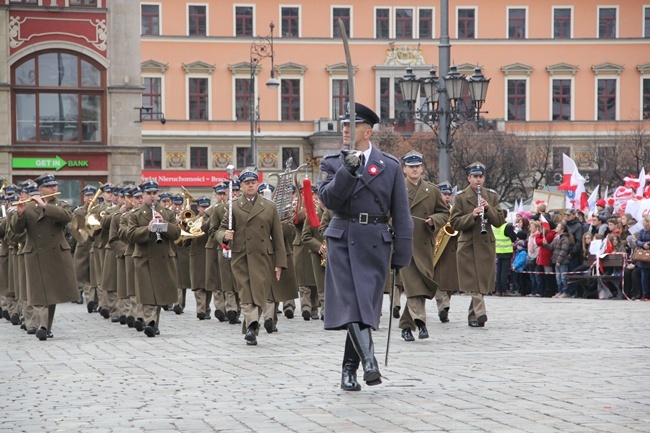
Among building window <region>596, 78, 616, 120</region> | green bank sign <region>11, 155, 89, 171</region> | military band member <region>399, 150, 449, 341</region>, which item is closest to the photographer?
military band member <region>399, 150, 449, 341</region>


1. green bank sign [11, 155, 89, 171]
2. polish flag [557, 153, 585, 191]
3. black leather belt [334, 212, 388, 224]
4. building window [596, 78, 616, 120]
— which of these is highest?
building window [596, 78, 616, 120]

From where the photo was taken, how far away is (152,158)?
263 ft

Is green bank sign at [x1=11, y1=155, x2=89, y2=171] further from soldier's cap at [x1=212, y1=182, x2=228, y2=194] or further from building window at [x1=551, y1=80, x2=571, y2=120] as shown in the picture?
building window at [x1=551, y1=80, x2=571, y2=120]

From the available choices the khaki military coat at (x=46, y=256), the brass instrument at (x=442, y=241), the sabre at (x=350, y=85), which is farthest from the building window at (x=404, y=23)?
the sabre at (x=350, y=85)

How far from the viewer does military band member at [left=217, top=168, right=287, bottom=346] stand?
1485 cm

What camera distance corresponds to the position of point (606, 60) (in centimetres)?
8375

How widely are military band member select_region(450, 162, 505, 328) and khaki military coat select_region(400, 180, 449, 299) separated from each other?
106 cm

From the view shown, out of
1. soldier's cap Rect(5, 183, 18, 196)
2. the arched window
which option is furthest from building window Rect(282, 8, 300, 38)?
soldier's cap Rect(5, 183, 18, 196)

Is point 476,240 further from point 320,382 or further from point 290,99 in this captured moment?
point 290,99

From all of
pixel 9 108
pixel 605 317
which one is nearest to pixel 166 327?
pixel 605 317

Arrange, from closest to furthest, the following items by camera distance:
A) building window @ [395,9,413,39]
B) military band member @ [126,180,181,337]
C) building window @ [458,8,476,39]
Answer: military band member @ [126,180,181,337]
building window @ [395,9,413,39]
building window @ [458,8,476,39]

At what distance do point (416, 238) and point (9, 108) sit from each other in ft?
96.7

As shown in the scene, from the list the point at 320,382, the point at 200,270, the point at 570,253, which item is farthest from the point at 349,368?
the point at 570,253

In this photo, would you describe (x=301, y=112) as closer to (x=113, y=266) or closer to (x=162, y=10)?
(x=162, y=10)
